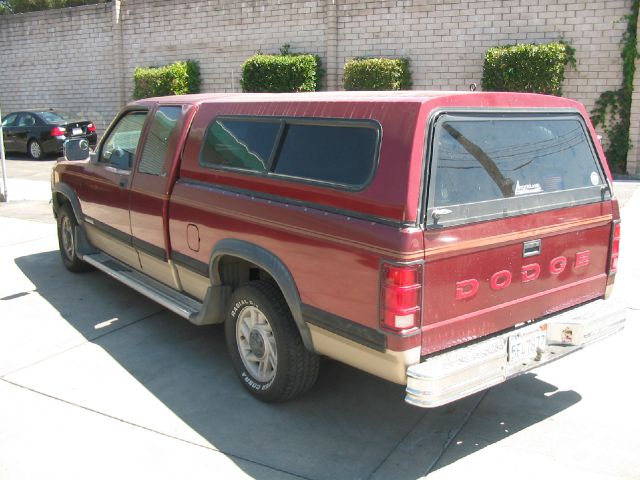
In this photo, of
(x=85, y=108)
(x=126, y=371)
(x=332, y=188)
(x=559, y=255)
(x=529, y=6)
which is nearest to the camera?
(x=332, y=188)

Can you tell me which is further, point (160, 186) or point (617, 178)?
point (617, 178)

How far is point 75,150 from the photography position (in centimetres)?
660

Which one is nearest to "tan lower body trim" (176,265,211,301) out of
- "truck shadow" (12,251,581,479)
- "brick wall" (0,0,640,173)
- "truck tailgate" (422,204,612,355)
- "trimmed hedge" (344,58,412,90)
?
"truck shadow" (12,251,581,479)

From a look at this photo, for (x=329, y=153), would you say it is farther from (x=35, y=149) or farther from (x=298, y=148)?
(x=35, y=149)

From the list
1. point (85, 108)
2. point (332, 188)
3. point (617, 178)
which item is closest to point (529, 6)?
point (617, 178)

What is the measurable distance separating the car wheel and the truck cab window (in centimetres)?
1384

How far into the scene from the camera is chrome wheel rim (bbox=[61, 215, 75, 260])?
7175 mm

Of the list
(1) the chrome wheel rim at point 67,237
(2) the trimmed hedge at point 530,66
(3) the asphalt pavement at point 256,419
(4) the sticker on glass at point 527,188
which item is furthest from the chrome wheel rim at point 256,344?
A: (2) the trimmed hedge at point 530,66

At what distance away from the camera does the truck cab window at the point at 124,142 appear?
573 cm

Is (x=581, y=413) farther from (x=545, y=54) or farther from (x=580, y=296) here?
(x=545, y=54)

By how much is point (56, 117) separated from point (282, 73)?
679cm

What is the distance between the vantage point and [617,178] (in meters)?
14.0

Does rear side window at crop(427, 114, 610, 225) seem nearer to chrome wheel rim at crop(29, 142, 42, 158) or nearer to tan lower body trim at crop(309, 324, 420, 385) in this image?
tan lower body trim at crop(309, 324, 420, 385)

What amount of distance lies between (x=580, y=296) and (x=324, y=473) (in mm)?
1939
